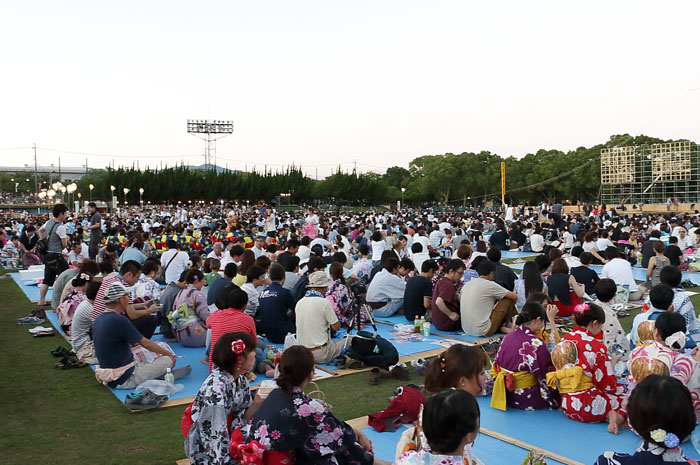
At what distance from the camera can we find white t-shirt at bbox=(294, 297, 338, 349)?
22.3 ft

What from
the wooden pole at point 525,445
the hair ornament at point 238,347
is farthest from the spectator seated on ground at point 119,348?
the wooden pole at point 525,445

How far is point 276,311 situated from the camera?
789 cm

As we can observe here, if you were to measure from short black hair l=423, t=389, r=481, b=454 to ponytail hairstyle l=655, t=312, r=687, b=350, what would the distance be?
2894 millimetres

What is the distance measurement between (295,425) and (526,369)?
2.74 m

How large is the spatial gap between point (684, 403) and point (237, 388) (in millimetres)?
2658

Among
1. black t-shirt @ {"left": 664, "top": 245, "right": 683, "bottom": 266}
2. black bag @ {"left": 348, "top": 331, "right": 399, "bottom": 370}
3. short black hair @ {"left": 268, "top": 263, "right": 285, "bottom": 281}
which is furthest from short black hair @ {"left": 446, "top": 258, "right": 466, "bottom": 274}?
black t-shirt @ {"left": 664, "top": 245, "right": 683, "bottom": 266}

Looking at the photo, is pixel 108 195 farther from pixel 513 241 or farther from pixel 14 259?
pixel 513 241

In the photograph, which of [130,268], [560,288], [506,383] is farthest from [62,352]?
[560,288]

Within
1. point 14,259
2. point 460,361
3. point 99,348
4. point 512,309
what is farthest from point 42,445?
point 14,259

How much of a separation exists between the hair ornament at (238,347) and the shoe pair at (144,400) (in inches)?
93.7

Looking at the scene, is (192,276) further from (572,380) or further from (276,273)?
(572,380)

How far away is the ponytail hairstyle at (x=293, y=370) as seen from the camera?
3457 millimetres

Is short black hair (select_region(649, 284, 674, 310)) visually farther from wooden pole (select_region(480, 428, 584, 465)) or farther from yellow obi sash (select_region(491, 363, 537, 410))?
wooden pole (select_region(480, 428, 584, 465))

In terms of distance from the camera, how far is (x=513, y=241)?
20.7m
